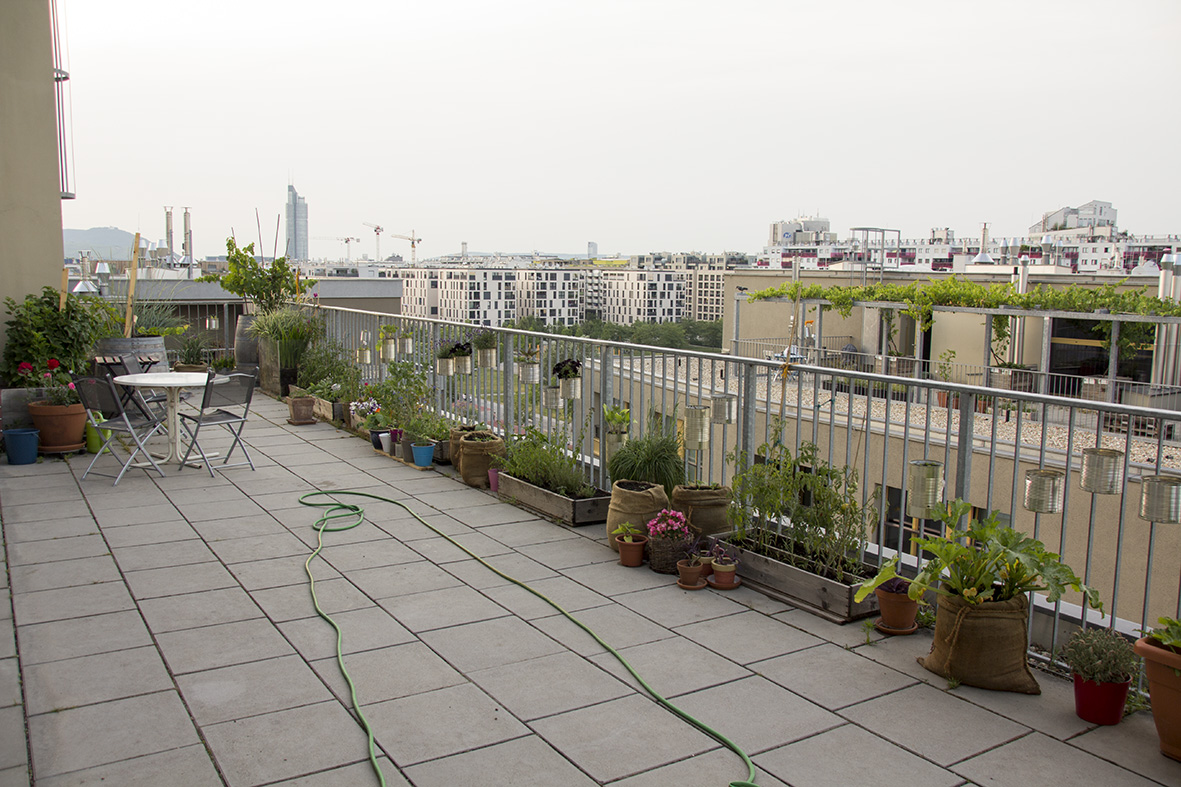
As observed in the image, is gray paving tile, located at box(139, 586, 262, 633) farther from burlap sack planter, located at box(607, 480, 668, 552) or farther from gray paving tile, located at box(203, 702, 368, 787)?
burlap sack planter, located at box(607, 480, 668, 552)

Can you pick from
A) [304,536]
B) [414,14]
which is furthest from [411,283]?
[304,536]

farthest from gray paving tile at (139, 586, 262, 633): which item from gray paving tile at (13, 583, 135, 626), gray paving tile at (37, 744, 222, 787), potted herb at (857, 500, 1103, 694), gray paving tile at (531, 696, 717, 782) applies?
potted herb at (857, 500, 1103, 694)

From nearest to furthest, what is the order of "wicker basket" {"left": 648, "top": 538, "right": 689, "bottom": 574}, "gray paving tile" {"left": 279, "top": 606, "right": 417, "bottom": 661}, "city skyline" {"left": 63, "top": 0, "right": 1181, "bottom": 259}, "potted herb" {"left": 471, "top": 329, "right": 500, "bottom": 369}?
"gray paving tile" {"left": 279, "top": 606, "right": 417, "bottom": 661} → "wicker basket" {"left": 648, "top": 538, "right": 689, "bottom": 574} → "potted herb" {"left": 471, "top": 329, "right": 500, "bottom": 369} → "city skyline" {"left": 63, "top": 0, "right": 1181, "bottom": 259}

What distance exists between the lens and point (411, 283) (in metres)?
38.6

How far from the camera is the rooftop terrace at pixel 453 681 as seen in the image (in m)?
2.76

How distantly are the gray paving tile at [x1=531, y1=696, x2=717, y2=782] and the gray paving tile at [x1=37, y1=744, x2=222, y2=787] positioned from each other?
106cm

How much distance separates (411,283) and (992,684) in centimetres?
3699

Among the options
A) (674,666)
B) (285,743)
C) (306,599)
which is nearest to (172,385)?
(306,599)

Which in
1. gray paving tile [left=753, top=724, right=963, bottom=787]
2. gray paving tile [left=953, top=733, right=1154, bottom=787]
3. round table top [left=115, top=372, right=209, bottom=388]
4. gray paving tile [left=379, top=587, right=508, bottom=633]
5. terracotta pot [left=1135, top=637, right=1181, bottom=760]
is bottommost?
gray paving tile [left=379, top=587, right=508, bottom=633]

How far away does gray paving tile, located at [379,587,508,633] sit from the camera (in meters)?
3.95

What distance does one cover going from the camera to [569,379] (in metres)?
5.89

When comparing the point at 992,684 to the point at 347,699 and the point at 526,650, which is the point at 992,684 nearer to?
the point at 526,650

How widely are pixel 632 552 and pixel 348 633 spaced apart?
1613mm

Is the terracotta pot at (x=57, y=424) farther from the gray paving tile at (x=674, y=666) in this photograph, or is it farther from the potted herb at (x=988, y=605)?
the potted herb at (x=988, y=605)
